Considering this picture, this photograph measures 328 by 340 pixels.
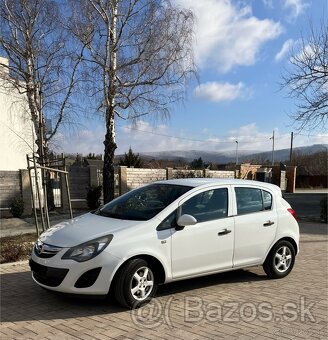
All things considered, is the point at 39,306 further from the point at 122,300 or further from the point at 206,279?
the point at 206,279

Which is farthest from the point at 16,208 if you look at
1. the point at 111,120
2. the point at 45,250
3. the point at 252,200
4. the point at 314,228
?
the point at 252,200

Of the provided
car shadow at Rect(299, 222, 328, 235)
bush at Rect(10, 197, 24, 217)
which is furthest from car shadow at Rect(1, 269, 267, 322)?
bush at Rect(10, 197, 24, 217)

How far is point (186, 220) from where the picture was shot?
564cm

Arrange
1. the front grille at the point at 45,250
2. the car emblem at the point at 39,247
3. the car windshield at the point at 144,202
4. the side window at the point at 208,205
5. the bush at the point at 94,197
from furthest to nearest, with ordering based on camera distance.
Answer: the bush at the point at 94,197, the side window at the point at 208,205, the car windshield at the point at 144,202, the car emblem at the point at 39,247, the front grille at the point at 45,250

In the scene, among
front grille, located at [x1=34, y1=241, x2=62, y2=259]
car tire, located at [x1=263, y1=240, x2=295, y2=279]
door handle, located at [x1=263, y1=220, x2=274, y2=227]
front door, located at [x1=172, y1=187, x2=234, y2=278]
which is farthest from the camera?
car tire, located at [x1=263, y1=240, x2=295, y2=279]

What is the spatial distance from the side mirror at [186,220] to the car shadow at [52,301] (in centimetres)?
109

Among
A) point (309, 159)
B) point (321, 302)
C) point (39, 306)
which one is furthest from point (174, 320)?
point (309, 159)

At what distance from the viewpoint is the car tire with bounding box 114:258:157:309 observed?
5215mm

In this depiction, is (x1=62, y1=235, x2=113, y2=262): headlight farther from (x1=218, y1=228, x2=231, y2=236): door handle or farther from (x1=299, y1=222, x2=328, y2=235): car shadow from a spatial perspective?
(x1=299, y1=222, x2=328, y2=235): car shadow

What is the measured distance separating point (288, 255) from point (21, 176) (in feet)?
38.3

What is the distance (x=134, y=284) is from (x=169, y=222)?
922 mm

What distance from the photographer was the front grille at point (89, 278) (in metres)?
5.12

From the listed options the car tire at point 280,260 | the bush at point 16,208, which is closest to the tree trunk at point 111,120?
the bush at point 16,208

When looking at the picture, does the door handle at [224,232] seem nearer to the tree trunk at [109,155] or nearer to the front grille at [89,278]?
the front grille at [89,278]
